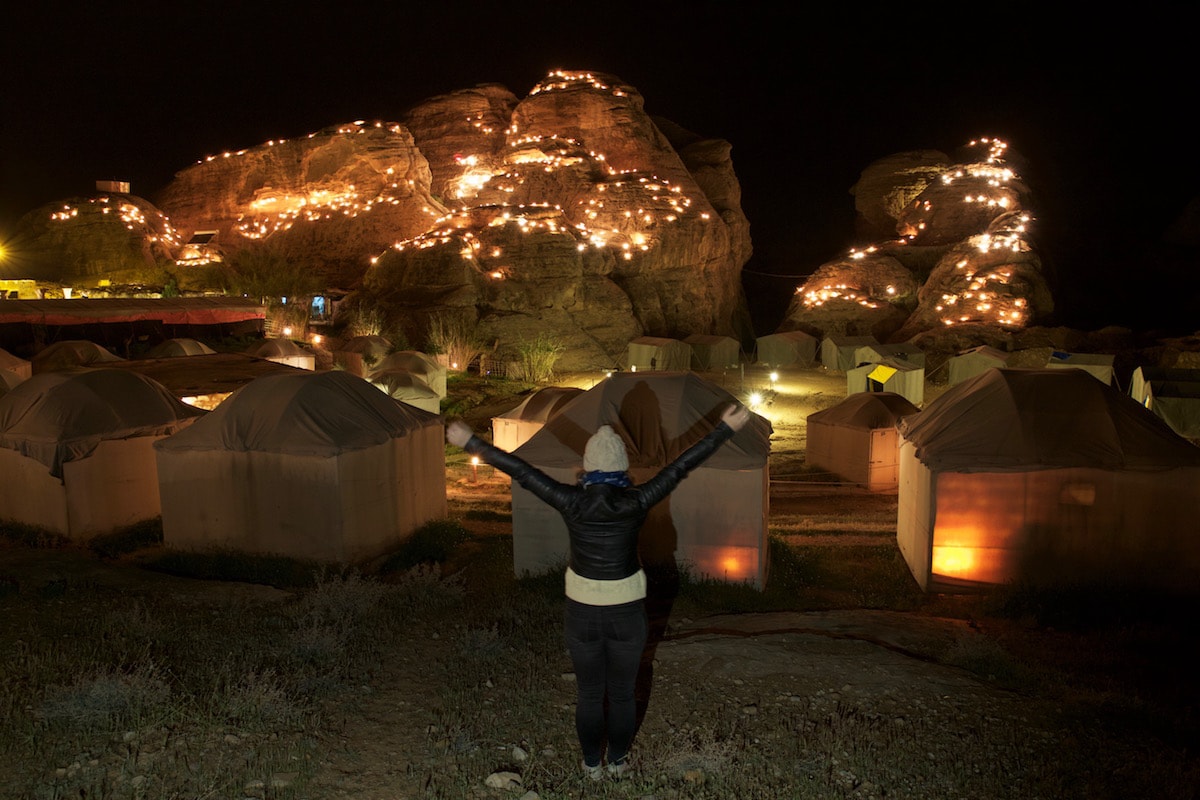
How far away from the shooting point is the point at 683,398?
34.2 feet

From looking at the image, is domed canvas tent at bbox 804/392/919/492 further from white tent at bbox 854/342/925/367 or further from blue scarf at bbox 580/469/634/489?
blue scarf at bbox 580/469/634/489

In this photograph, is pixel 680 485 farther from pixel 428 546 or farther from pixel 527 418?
pixel 527 418

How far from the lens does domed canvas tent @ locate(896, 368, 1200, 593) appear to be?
980 centimetres

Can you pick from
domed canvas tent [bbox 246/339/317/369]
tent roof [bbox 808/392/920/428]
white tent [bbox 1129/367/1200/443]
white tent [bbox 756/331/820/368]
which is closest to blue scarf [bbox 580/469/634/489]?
Answer: tent roof [bbox 808/392/920/428]

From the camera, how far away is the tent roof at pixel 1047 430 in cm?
983

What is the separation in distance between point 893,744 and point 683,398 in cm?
604

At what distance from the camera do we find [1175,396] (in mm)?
18969

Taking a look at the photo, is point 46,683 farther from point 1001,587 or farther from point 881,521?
point 881,521

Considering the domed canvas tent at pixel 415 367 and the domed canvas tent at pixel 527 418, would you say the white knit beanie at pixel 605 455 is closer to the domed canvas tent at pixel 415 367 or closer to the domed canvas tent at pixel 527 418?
the domed canvas tent at pixel 527 418

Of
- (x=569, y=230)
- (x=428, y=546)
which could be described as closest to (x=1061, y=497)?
(x=428, y=546)

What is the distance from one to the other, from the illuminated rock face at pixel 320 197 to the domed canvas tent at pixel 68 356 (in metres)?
21.1

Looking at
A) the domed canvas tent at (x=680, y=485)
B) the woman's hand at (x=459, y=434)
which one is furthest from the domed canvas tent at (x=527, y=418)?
the woman's hand at (x=459, y=434)

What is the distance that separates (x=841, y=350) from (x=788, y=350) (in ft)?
11.3

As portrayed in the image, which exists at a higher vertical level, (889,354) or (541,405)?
(889,354)
